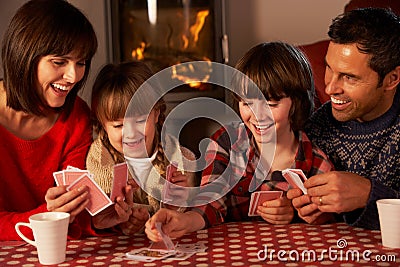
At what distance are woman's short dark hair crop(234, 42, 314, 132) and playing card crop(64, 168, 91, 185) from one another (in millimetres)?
547

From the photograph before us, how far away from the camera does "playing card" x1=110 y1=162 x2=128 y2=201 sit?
59.4 inches

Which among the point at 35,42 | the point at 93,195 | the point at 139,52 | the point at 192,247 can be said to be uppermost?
the point at 35,42

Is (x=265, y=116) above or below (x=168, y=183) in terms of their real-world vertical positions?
above

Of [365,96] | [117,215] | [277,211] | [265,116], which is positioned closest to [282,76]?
[265,116]

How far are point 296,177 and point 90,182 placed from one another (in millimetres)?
499

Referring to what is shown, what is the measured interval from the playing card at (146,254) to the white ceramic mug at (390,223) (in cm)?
47

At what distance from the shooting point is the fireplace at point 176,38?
3623 mm

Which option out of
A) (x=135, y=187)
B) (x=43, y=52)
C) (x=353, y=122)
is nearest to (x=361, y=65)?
(x=353, y=122)

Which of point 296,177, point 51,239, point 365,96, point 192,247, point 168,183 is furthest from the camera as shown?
point 365,96

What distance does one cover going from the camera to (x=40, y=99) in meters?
1.83

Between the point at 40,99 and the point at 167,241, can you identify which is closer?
the point at 167,241

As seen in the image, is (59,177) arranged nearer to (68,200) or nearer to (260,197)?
(68,200)

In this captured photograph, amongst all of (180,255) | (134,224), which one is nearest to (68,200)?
(134,224)

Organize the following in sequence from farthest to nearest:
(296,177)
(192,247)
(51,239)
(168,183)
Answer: (168,183) < (296,177) < (192,247) < (51,239)
